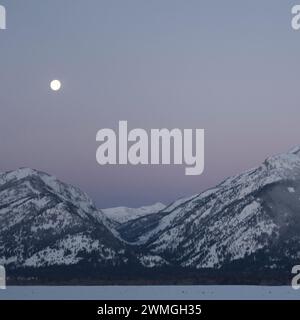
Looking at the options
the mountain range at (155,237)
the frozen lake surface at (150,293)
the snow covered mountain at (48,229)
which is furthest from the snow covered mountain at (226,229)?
the frozen lake surface at (150,293)

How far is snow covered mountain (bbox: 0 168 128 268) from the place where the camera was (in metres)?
13.0

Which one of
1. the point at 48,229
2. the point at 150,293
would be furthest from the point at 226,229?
the point at 150,293

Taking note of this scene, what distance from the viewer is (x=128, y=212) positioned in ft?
44.0

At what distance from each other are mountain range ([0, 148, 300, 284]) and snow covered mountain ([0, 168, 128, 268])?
0.02m

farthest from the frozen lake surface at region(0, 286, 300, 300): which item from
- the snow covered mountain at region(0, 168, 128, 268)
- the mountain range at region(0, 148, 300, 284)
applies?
the snow covered mountain at region(0, 168, 128, 268)

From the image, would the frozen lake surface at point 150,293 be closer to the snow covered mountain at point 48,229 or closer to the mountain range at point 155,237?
the mountain range at point 155,237

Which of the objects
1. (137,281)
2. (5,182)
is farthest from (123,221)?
(5,182)

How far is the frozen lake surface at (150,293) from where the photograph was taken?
11.6 meters

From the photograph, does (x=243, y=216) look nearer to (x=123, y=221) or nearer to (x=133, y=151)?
(x=123, y=221)

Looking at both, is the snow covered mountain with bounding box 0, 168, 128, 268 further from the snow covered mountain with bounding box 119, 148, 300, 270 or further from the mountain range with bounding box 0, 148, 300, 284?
the snow covered mountain with bounding box 119, 148, 300, 270
